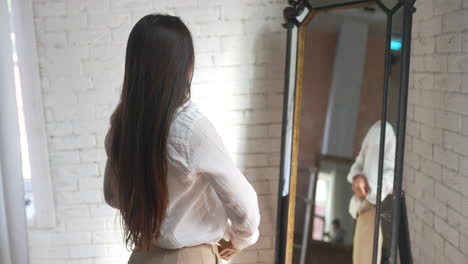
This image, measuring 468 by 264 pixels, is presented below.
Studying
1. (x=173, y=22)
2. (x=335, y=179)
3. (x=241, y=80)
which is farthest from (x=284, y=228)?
(x=173, y=22)

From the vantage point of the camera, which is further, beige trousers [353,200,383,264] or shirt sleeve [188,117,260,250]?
beige trousers [353,200,383,264]

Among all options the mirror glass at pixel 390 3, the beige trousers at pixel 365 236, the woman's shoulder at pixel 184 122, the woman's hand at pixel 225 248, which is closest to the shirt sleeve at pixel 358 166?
the beige trousers at pixel 365 236

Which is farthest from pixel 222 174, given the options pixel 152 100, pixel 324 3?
pixel 324 3

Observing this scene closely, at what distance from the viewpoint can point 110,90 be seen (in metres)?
2.03

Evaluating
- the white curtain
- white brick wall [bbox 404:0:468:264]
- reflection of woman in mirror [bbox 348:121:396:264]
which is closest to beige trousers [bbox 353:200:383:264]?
reflection of woman in mirror [bbox 348:121:396:264]

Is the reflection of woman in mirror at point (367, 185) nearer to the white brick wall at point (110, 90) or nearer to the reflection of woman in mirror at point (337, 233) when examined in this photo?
the reflection of woman in mirror at point (337, 233)

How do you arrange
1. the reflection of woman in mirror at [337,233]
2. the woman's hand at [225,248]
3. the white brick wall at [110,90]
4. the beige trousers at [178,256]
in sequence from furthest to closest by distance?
the white brick wall at [110,90], the reflection of woman in mirror at [337,233], the woman's hand at [225,248], the beige trousers at [178,256]

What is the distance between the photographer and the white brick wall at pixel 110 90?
1.97 m

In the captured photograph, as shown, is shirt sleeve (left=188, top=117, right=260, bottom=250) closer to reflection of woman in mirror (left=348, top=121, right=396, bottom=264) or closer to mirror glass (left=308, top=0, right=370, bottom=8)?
reflection of woman in mirror (left=348, top=121, right=396, bottom=264)

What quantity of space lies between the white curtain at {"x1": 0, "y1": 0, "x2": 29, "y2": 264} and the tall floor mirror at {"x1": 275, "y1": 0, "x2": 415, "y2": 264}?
1.09 metres

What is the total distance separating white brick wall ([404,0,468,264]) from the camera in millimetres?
1560

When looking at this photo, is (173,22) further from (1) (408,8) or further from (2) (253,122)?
(2) (253,122)

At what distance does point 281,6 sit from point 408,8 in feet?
2.38

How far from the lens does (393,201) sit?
4.92 ft
